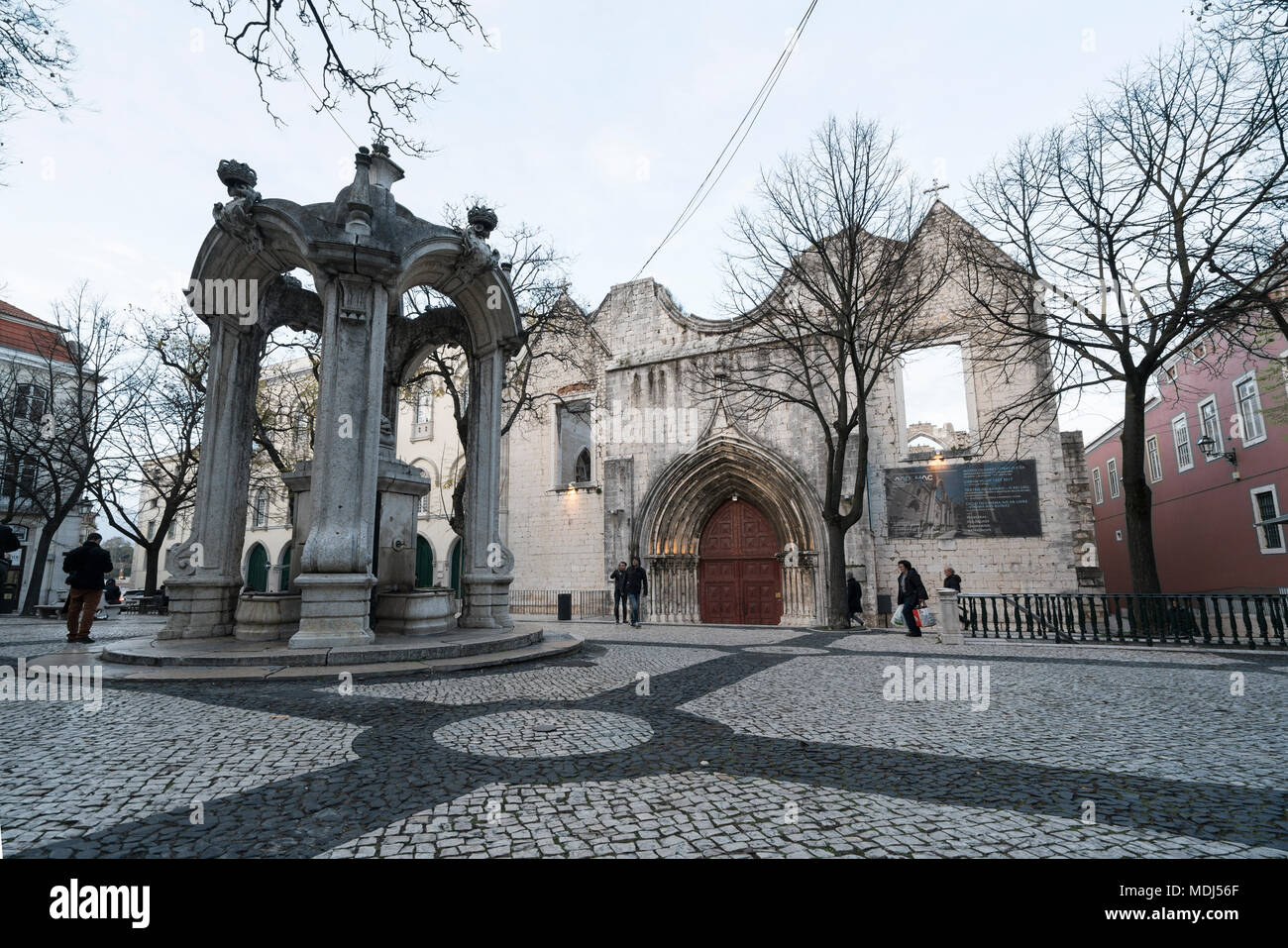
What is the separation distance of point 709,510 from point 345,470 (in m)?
15.1

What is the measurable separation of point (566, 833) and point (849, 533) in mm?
16840

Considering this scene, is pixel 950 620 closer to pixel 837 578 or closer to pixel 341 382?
pixel 837 578

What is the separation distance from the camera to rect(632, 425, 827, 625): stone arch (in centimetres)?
1870

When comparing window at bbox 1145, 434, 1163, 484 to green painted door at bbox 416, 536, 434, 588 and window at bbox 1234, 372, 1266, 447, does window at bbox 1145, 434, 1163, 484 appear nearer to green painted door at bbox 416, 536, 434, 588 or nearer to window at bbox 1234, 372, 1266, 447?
window at bbox 1234, 372, 1266, 447

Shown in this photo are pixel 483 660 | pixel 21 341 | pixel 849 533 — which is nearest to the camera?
pixel 483 660

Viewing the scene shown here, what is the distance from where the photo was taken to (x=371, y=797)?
8.95 ft

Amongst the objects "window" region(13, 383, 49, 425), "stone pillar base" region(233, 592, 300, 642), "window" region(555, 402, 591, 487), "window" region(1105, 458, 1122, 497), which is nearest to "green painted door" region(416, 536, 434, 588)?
"window" region(555, 402, 591, 487)

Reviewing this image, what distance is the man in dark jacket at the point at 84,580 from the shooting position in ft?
27.5

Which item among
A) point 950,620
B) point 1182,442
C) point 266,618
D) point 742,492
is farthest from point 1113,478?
point 266,618

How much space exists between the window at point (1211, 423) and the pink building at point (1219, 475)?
1.4 inches

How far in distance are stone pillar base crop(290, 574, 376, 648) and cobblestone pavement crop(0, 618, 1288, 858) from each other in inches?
41.9
